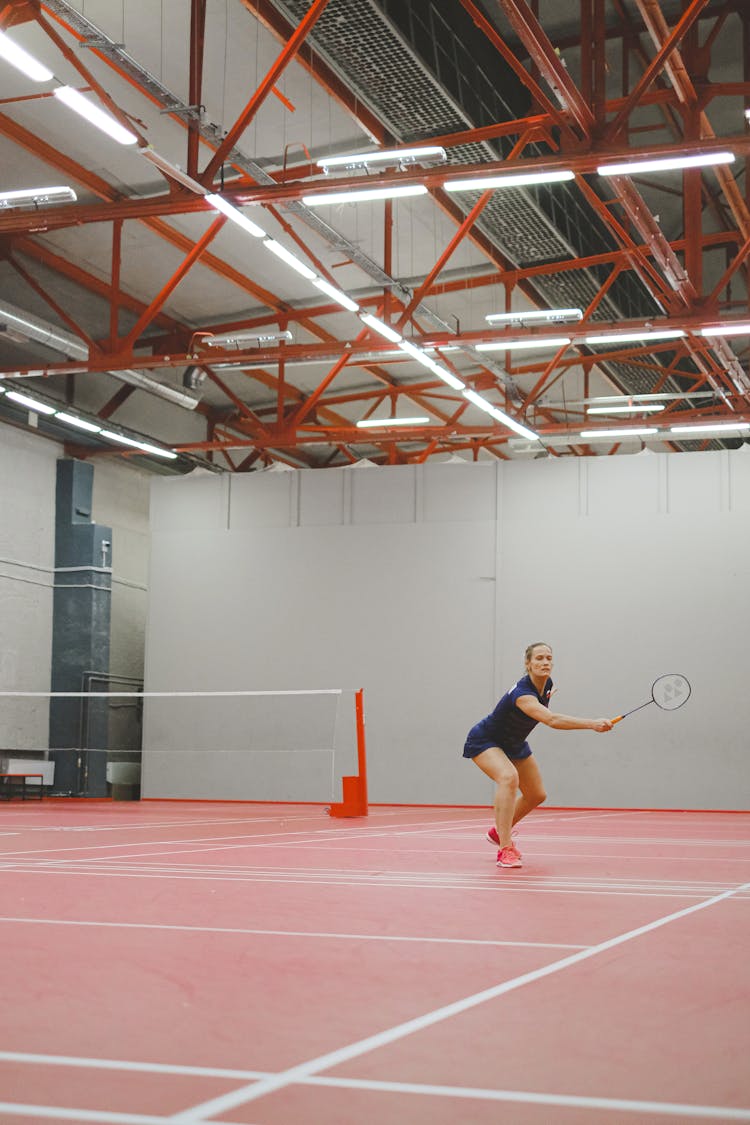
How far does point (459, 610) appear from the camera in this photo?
2714cm

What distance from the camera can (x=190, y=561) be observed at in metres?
29.2

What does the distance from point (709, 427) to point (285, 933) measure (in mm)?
19676

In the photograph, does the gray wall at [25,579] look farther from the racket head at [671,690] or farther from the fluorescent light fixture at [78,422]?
the racket head at [671,690]

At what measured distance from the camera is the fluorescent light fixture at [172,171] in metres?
13.4

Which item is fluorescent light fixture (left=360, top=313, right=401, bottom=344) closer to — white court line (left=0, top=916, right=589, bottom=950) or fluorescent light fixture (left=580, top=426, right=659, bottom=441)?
fluorescent light fixture (left=580, top=426, right=659, bottom=441)

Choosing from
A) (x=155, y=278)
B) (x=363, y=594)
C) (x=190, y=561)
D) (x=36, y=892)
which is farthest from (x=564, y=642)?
(x=36, y=892)

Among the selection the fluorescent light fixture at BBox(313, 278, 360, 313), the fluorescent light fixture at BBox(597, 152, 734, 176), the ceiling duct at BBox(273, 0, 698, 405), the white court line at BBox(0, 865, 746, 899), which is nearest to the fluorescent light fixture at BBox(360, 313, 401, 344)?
the fluorescent light fixture at BBox(313, 278, 360, 313)

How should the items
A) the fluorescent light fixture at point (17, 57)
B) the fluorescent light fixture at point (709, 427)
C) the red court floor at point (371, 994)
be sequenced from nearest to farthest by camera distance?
the red court floor at point (371, 994) → the fluorescent light fixture at point (17, 57) → the fluorescent light fixture at point (709, 427)

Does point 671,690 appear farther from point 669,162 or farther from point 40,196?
point 40,196

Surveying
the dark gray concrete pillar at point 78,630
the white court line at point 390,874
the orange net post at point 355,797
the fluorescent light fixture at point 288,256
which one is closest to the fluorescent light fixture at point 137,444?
the dark gray concrete pillar at point 78,630

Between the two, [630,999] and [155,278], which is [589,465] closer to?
[155,278]

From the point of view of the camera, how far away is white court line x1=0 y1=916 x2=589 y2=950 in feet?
19.1

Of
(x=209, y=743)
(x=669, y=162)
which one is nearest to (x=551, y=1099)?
(x=669, y=162)

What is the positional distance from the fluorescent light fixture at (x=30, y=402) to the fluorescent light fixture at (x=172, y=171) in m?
9.84
